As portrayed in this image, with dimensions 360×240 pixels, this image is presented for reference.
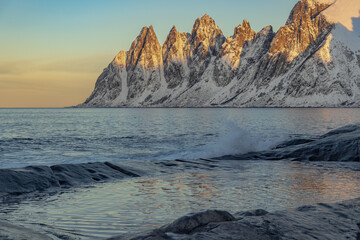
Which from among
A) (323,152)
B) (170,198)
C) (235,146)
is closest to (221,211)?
(170,198)

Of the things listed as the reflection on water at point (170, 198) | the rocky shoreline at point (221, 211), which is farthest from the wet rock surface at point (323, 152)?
the reflection on water at point (170, 198)

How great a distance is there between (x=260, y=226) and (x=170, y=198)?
5643 millimetres

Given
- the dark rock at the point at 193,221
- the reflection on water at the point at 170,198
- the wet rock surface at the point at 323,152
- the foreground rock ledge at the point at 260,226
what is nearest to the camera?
the foreground rock ledge at the point at 260,226

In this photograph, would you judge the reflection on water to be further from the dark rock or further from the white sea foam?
the white sea foam

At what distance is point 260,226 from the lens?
6.20m

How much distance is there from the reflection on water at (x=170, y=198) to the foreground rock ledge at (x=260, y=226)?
2.41 meters

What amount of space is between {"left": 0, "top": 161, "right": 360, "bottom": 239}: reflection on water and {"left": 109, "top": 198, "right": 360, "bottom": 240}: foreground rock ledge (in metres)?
2.41

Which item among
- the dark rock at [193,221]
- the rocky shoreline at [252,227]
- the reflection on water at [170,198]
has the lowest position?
the reflection on water at [170,198]

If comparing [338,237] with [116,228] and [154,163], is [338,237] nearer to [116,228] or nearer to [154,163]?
[116,228]

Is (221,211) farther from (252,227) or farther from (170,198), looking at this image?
(170,198)

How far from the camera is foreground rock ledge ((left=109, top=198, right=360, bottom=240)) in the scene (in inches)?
225

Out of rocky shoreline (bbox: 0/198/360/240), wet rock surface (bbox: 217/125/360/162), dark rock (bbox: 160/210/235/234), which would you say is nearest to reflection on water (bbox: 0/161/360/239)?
rocky shoreline (bbox: 0/198/360/240)

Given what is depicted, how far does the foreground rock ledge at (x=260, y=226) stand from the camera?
18.7 feet

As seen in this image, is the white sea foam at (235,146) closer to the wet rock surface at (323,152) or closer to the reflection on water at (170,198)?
the wet rock surface at (323,152)
